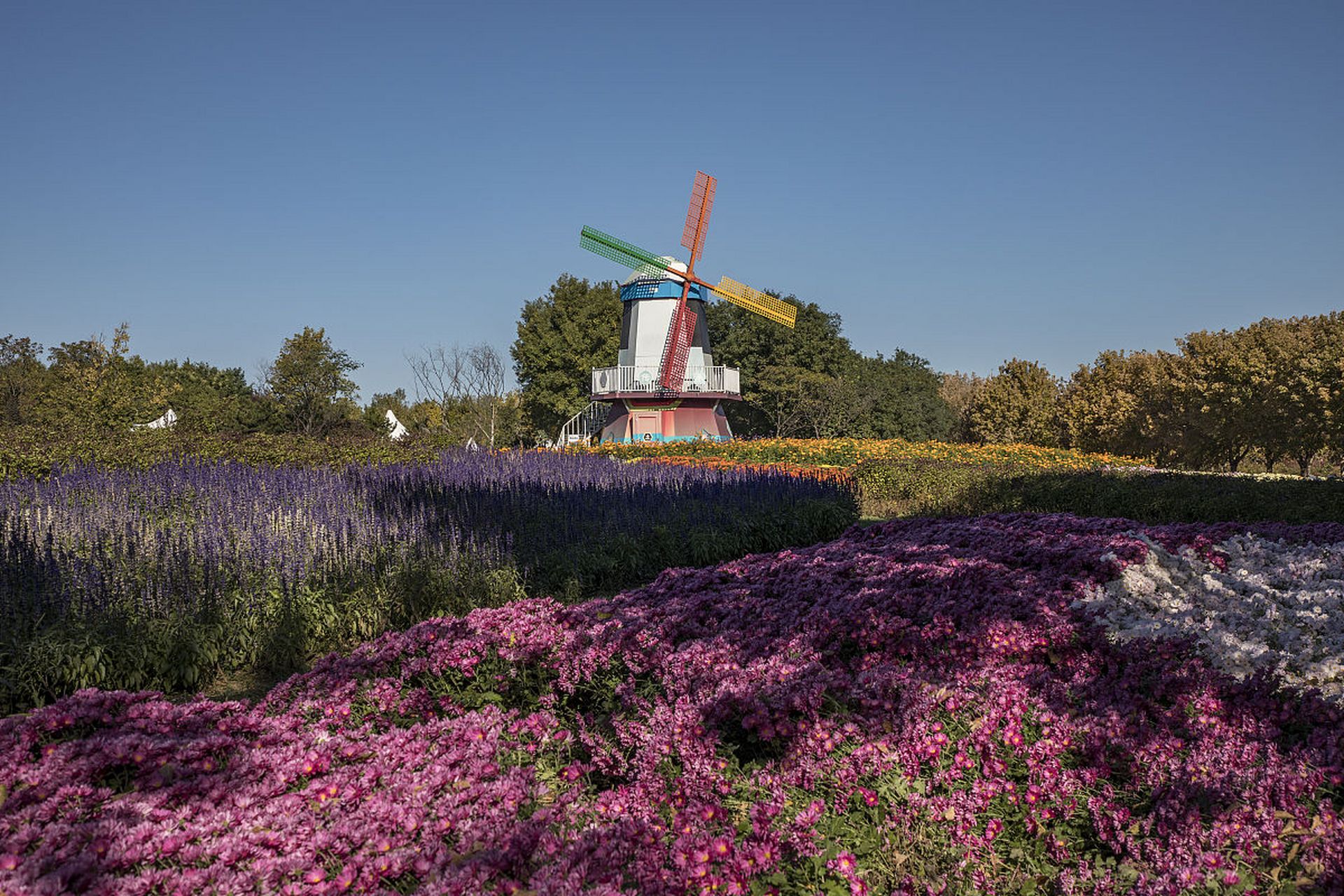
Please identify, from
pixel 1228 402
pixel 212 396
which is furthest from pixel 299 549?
pixel 212 396

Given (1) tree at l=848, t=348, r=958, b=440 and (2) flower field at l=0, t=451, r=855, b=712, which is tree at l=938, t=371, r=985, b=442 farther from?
(2) flower field at l=0, t=451, r=855, b=712

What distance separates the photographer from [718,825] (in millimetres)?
3559

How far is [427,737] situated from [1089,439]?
36.5 meters

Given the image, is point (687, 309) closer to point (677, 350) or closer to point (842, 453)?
point (677, 350)

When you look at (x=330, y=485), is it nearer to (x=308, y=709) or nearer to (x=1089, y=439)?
(x=308, y=709)

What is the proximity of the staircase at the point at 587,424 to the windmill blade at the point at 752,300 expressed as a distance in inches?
302

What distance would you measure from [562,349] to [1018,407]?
24.0 m

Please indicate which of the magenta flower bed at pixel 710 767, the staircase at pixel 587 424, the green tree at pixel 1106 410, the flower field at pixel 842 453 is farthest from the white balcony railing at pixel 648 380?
the magenta flower bed at pixel 710 767

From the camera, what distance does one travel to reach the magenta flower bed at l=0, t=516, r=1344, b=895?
3.01 meters

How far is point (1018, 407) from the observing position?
134 ft

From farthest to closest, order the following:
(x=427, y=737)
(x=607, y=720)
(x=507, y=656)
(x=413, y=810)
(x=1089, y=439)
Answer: (x=1089, y=439), (x=507, y=656), (x=607, y=720), (x=427, y=737), (x=413, y=810)

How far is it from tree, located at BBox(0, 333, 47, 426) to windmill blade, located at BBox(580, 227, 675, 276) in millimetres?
23565

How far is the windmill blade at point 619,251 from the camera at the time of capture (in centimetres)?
3634

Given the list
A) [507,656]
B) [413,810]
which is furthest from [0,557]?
[413,810]
